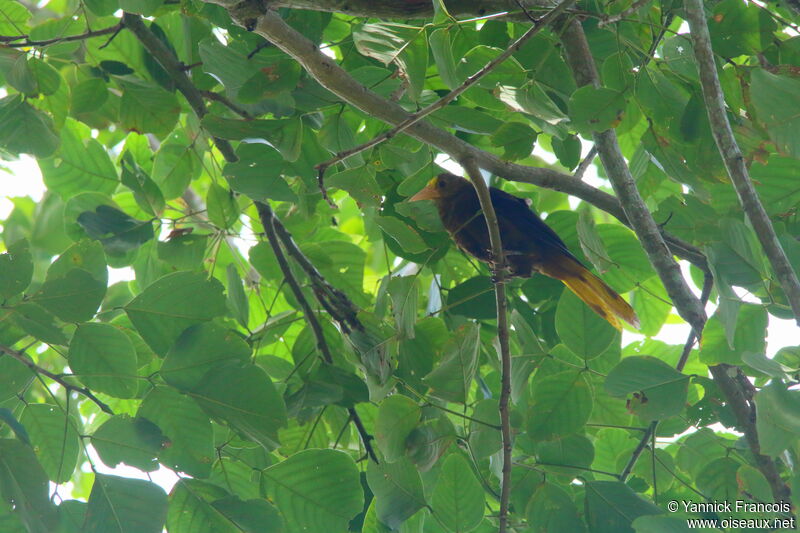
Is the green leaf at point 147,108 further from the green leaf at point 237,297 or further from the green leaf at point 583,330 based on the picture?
the green leaf at point 583,330

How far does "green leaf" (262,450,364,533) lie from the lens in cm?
234

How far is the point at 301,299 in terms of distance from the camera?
305 cm

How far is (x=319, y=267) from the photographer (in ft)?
11.3

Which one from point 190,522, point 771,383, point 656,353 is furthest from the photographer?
point 656,353

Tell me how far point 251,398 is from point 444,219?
57.2 inches

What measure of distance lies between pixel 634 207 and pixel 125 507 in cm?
186

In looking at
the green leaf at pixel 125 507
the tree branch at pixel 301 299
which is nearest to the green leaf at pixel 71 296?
the green leaf at pixel 125 507

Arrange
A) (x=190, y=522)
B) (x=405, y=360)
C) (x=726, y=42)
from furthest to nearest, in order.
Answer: (x=405, y=360)
(x=726, y=42)
(x=190, y=522)

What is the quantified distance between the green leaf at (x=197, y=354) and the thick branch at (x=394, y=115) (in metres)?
0.85

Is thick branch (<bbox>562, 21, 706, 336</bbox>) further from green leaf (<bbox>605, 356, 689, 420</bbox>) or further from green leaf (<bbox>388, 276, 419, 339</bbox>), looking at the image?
green leaf (<bbox>388, 276, 419, 339</bbox>)

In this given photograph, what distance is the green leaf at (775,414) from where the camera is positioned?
1.74m

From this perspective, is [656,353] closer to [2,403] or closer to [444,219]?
[444,219]

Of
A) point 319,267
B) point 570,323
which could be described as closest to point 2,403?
point 319,267

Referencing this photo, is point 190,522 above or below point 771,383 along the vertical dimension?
below
